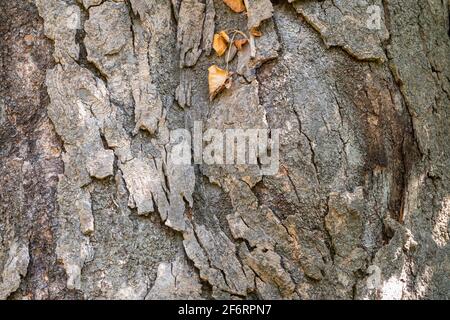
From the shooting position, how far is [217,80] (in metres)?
1.72

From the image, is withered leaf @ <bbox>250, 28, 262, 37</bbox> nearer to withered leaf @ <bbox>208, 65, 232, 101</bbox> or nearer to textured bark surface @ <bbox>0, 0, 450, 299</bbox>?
textured bark surface @ <bbox>0, 0, 450, 299</bbox>

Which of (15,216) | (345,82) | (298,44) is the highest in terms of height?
(298,44)

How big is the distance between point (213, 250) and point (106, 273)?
0.28 m

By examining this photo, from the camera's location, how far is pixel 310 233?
1631 millimetres

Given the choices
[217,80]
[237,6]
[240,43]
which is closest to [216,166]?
[217,80]

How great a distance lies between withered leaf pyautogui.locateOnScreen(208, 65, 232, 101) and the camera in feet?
5.61

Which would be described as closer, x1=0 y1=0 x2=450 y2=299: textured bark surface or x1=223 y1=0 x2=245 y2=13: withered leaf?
x1=0 y1=0 x2=450 y2=299: textured bark surface

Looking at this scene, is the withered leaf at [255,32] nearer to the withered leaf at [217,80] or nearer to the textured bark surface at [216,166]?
the textured bark surface at [216,166]

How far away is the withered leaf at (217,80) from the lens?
67.4 inches

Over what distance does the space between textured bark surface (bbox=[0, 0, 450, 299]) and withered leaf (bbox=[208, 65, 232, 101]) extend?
22mm

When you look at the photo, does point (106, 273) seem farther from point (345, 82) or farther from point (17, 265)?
point (345, 82)

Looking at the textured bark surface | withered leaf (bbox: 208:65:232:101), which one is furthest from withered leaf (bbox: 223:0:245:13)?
withered leaf (bbox: 208:65:232:101)

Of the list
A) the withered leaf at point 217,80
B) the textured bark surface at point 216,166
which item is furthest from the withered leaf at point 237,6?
the withered leaf at point 217,80
